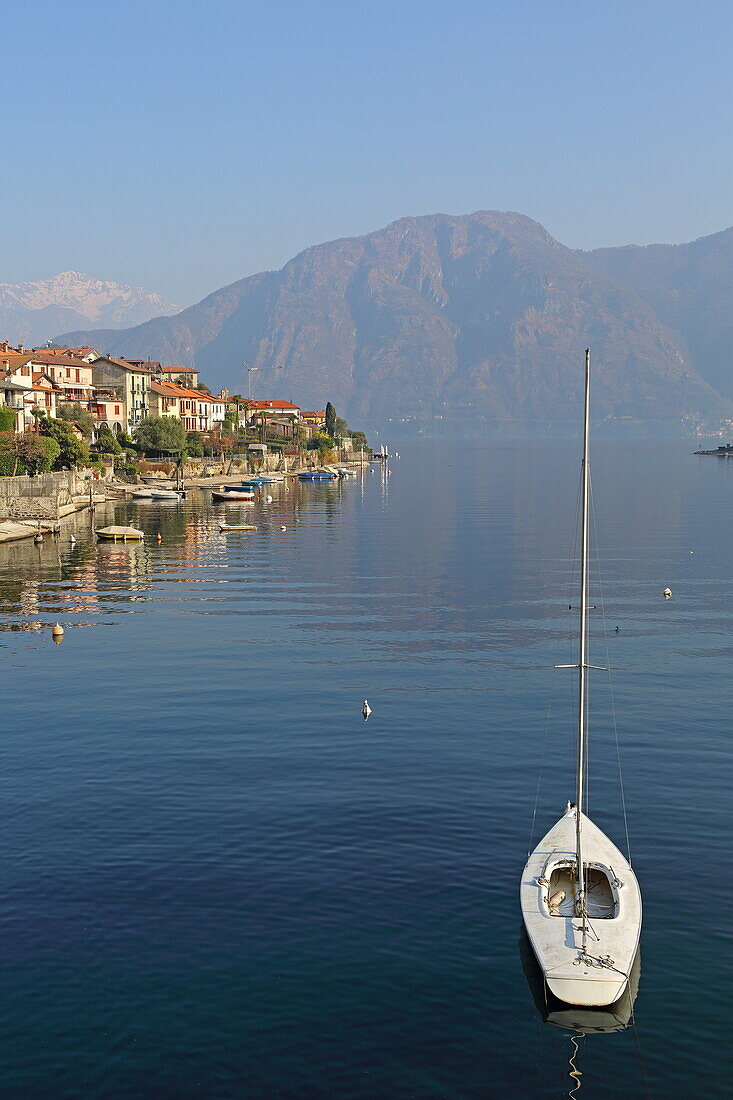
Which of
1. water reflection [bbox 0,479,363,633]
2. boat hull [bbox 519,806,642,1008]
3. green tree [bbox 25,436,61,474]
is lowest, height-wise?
boat hull [bbox 519,806,642,1008]

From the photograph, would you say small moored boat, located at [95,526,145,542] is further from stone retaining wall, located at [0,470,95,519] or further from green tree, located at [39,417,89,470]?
green tree, located at [39,417,89,470]

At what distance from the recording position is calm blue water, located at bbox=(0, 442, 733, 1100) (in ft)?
96.3

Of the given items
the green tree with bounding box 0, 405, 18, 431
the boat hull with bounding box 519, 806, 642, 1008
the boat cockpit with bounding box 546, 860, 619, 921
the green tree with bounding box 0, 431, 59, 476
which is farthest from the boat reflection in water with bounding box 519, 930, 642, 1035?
the green tree with bounding box 0, 405, 18, 431

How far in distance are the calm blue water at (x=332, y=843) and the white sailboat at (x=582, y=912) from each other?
4.70ft

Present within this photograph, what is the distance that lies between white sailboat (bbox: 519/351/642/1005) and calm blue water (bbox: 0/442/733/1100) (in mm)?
1433

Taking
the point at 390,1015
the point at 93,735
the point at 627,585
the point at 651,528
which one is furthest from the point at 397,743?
the point at 651,528

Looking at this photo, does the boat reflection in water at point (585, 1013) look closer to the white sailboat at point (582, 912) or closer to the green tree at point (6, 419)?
the white sailboat at point (582, 912)

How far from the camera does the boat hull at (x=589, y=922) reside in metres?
30.5

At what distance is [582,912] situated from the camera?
32844mm

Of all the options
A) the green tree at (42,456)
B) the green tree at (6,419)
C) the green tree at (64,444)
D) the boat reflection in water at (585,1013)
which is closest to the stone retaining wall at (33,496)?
the green tree at (42,456)

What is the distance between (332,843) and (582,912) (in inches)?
495

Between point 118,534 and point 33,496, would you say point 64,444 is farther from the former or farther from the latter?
point 118,534

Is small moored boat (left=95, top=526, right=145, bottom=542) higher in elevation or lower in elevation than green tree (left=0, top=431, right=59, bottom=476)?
lower

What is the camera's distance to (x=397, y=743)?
185 feet
